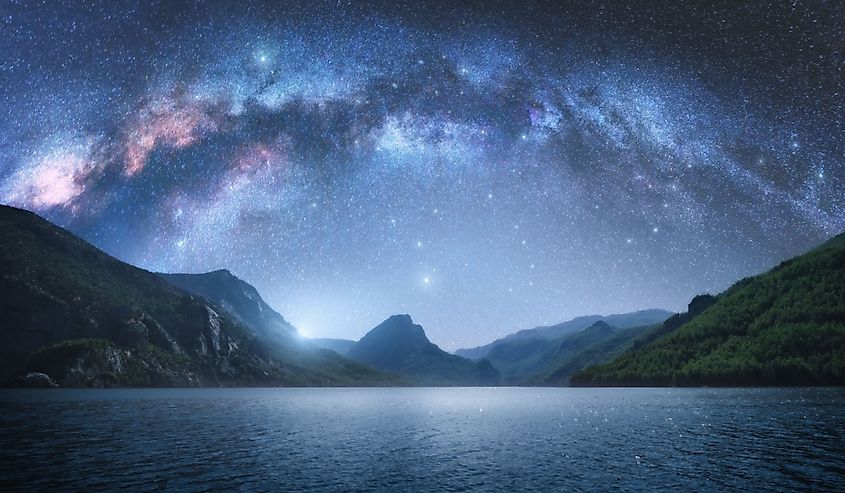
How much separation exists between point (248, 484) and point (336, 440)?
2715 cm

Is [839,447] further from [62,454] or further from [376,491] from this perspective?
[62,454]

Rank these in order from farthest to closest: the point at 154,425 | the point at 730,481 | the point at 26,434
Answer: the point at 154,425 < the point at 26,434 < the point at 730,481

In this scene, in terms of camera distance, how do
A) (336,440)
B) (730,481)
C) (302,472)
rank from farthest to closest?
(336,440)
(302,472)
(730,481)

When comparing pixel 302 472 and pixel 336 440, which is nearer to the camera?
pixel 302 472

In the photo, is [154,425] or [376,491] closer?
[376,491]

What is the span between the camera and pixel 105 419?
251 feet

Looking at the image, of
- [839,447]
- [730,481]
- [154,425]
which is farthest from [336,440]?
[839,447]

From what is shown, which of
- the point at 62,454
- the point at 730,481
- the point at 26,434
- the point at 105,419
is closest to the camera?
the point at 730,481

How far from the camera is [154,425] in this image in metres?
70.1

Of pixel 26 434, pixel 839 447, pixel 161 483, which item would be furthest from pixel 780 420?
pixel 26 434

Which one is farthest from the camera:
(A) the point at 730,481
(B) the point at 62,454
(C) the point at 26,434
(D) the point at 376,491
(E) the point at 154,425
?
(E) the point at 154,425

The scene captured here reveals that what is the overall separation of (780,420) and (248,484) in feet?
270

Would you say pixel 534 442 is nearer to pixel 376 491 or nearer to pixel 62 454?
pixel 376 491

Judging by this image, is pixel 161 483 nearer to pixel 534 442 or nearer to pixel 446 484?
pixel 446 484
